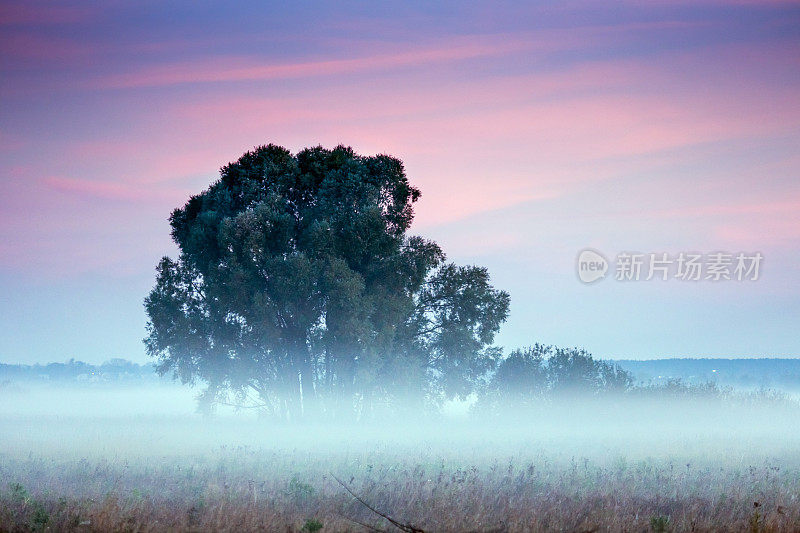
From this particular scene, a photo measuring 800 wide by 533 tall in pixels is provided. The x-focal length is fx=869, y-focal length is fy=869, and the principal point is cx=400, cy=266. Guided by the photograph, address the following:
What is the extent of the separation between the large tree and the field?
259 cm

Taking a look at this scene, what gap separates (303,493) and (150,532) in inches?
182

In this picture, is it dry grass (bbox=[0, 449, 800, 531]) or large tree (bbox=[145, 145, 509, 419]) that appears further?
large tree (bbox=[145, 145, 509, 419])

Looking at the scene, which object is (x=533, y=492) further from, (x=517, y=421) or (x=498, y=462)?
(x=517, y=421)

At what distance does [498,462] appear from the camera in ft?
88.6

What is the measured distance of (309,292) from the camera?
1567 inches

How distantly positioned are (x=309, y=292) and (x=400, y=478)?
61.0 feet

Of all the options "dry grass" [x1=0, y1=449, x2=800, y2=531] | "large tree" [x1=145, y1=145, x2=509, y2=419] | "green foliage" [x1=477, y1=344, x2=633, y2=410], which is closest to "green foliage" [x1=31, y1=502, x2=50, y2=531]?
"dry grass" [x1=0, y1=449, x2=800, y2=531]

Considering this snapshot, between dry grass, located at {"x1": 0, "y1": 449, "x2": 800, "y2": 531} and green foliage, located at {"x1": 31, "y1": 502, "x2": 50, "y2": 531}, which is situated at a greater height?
dry grass, located at {"x1": 0, "y1": 449, "x2": 800, "y2": 531}

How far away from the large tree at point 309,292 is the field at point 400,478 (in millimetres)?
2591

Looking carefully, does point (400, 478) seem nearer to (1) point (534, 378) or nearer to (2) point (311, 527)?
(2) point (311, 527)

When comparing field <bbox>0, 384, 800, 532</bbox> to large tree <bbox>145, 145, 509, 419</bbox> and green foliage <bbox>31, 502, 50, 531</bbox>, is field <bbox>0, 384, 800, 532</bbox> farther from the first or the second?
large tree <bbox>145, 145, 509, 419</bbox>

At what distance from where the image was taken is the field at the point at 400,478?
55.3 feet

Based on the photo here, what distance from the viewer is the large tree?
39562 mm

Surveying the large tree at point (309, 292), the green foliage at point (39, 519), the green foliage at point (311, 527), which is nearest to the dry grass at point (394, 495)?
the green foliage at point (39, 519)
